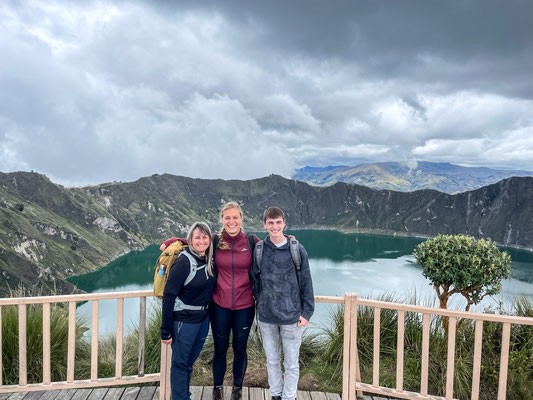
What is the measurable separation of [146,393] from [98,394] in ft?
1.63

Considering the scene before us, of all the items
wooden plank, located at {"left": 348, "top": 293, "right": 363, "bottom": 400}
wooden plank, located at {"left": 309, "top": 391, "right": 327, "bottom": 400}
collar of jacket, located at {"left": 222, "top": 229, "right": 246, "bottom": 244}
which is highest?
collar of jacket, located at {"left": 222, "top": 229, "right": 246, "bottom": 244}

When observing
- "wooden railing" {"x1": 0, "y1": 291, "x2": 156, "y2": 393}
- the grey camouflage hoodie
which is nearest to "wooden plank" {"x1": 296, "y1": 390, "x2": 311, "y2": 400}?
the grey camouflage hoodie

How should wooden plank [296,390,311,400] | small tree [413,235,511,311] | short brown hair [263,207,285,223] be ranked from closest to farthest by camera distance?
short brown hair [263,207,285,223] < wooden plank [296,390,311,400] < small tree [413,235,511,311]

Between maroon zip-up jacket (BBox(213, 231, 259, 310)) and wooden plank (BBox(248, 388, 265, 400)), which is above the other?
maroon zip-up jacket (BBox(213, 231, 259, 310))

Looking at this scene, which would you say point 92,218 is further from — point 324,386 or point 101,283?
point 324,386

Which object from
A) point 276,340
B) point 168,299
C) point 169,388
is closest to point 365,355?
point 276,340

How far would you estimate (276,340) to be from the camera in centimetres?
343

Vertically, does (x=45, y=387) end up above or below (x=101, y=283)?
above

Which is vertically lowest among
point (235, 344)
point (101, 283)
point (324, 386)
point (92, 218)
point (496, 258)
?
point (101, 283)

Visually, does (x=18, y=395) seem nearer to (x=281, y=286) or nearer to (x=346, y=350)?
(x=281, y=286)

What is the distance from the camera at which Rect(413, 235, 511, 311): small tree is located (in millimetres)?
6402

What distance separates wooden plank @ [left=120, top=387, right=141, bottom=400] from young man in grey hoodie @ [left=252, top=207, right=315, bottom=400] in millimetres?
1571

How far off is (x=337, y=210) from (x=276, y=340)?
186 metres

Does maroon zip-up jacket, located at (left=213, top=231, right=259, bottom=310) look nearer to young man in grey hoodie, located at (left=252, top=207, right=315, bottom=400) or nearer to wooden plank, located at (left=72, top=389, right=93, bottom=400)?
young man in grey hoodie, located at (left=252, top=207, right=315, bottom=400)
